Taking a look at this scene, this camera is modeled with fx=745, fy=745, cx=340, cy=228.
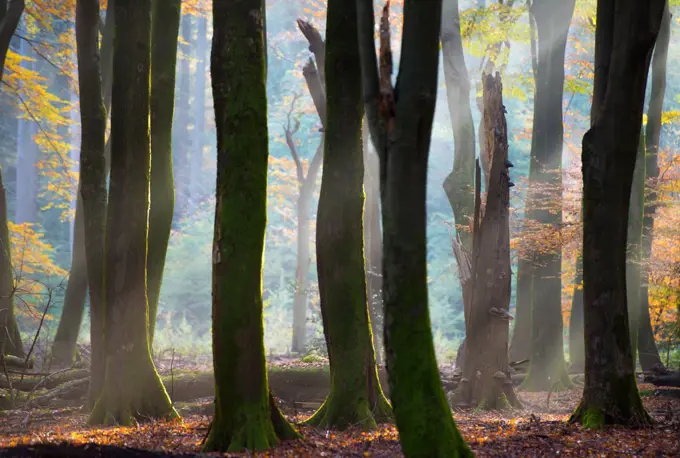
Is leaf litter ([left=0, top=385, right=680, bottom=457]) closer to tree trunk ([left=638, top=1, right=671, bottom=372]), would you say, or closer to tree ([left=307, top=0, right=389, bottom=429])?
tree ([left=307, top=0, right=389, bottom=429])

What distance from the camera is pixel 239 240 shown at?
688 centimetres

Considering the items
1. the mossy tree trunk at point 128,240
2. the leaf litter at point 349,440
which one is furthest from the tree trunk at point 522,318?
the mossy tree trunk at point 128,240

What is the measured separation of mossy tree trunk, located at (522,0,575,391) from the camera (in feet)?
57.0

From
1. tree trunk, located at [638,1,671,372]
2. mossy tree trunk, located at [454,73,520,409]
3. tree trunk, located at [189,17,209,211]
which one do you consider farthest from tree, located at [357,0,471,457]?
tree trunk, located at [189,17,209,211]

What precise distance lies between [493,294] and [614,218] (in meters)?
3.67

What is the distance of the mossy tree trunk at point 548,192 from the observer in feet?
57.0

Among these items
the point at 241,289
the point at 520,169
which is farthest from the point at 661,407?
the point at 520,169

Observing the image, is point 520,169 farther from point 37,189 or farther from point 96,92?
point 96,92

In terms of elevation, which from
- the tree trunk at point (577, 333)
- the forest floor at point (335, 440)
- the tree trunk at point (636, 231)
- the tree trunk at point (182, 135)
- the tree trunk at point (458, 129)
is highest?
the tree trunk at point (182, 135)

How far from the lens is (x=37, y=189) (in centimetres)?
3744

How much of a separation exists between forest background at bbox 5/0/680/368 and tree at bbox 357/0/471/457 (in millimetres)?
9341

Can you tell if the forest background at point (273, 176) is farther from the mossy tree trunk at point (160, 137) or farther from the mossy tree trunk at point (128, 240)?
the mossy tree trunk at point (128, 240)

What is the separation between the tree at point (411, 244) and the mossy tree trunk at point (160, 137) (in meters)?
6.18

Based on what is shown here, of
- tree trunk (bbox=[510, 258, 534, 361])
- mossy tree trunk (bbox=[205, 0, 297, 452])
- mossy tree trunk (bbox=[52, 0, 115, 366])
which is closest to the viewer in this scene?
mossy tree trunk (bbox=[205, 0, 297, 452])
